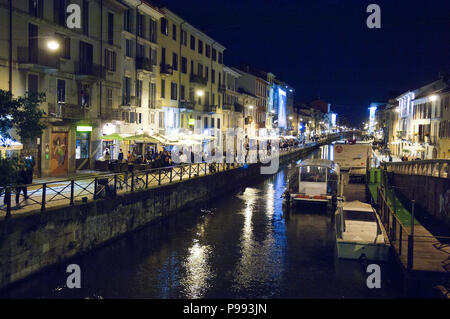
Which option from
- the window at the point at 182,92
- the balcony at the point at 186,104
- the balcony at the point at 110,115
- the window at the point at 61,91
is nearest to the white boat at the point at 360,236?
the window at the point at 61,91

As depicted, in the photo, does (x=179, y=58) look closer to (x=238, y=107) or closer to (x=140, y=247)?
(x=238, y=107)

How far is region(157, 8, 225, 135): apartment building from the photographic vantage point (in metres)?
39.3

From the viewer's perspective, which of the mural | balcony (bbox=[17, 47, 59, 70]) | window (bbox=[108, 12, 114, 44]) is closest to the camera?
balcony (bbox=[17, 47, 59, 70])

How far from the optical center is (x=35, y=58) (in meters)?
22.2

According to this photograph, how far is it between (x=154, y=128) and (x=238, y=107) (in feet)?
93.1

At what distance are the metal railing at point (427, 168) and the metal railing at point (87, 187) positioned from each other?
13622 mm

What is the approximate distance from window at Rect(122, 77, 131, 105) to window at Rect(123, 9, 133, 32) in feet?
12.3

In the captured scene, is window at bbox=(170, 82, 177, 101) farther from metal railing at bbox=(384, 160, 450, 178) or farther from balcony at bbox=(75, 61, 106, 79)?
metal railing at bbox=(384, 160, 450, 178)

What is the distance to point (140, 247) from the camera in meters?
18.0

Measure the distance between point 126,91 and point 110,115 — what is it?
360 centimetres

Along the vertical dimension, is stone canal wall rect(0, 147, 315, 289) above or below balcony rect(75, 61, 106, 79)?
below

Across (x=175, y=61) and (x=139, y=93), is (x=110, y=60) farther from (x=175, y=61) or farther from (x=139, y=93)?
(x=175, y=61)

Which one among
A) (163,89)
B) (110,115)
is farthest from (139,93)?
(110,115)

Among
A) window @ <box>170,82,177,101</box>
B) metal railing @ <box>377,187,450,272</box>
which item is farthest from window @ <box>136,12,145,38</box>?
metal railing @ <box>377,187,450,272</box>
